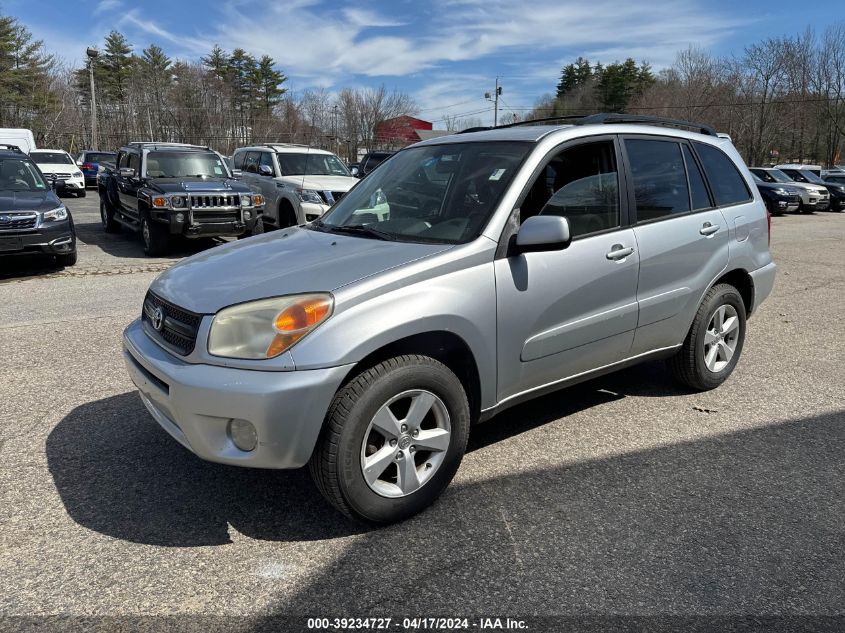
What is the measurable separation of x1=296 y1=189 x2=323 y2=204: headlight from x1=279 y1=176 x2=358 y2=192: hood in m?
0.09

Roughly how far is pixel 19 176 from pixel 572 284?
373 inches

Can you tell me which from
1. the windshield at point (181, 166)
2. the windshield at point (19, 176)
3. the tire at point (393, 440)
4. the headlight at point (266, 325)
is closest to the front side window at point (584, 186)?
the tire at point (393, 440)

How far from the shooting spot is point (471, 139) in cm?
383

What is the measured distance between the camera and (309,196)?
11.3 metres

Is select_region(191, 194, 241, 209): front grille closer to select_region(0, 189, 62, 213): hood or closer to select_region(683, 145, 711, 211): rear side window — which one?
select_region(0, 189, 62, 213): hood

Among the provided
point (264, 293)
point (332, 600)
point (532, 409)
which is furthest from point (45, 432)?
point (532, 409)

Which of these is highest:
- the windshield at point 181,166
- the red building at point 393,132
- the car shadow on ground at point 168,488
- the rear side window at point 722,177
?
the red building at point 393,132

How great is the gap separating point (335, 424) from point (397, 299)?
1.94ft

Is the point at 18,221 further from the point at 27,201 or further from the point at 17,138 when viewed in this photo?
the point at 17,138

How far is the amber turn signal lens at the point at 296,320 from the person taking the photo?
2.55 m

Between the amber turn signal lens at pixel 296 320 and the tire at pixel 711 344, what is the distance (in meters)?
2.75

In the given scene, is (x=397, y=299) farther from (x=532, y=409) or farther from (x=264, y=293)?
(x=532, y=409)

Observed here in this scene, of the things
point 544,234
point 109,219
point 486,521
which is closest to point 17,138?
point 109,219

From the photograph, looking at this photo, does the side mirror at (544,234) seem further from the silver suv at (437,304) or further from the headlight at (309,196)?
the headlight at (309,196)
